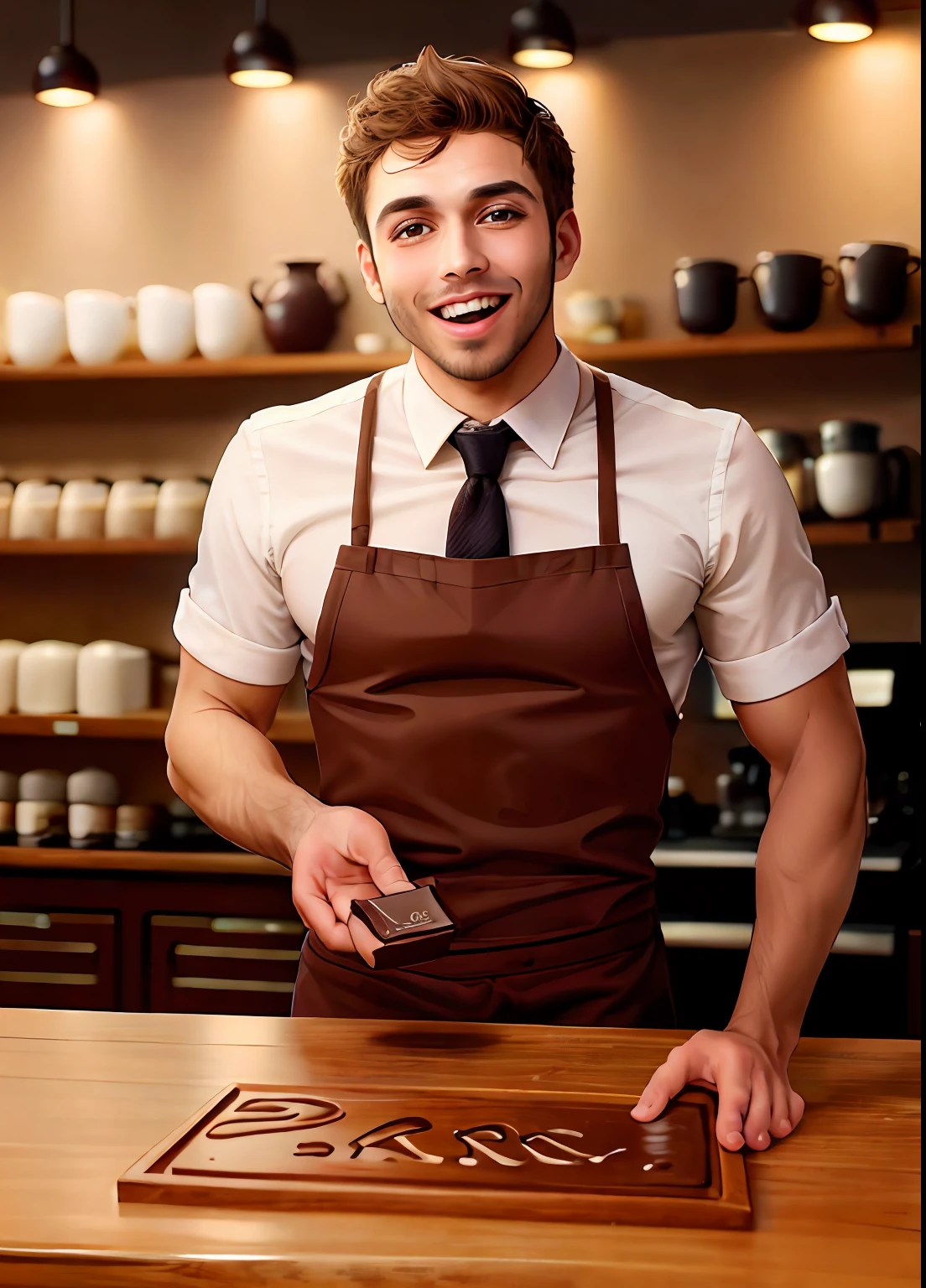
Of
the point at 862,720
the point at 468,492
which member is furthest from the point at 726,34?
the point at 468,492

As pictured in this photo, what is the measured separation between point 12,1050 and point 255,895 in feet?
7.11

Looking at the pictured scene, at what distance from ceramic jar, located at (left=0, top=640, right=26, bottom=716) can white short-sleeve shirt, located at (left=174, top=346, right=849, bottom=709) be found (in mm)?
2050

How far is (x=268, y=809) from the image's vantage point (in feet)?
5.06

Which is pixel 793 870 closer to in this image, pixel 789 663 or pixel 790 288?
pixel 789 663

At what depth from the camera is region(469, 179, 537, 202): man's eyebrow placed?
158 centimetres

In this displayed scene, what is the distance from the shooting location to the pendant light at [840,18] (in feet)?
10.8

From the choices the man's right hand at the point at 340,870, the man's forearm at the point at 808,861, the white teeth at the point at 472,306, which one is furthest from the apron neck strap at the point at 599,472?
the man's right hand at the point at 340,870

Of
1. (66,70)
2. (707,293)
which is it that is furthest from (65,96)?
(707,293)

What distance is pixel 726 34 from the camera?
3531 millimetres

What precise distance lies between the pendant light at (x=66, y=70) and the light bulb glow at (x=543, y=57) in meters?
1.14

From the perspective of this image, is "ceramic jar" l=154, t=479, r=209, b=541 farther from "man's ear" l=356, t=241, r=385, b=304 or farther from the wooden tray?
the wooden tray

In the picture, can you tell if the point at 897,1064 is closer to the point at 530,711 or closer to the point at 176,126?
the point at 530,711

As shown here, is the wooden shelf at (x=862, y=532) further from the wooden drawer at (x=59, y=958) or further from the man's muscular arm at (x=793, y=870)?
the wooden drawer at (x=59, y=958)

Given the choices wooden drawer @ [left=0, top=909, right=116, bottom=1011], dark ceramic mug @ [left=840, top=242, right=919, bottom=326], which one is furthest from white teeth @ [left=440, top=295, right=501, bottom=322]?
wooden drawer @ [left=0, top=909, right=116, bottom=1011]
